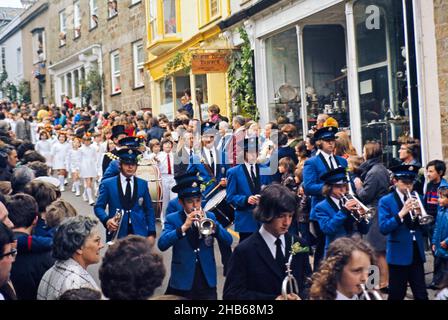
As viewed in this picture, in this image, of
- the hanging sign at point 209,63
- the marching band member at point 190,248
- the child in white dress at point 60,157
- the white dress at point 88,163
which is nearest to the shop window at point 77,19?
the child in white dress at point 60,157

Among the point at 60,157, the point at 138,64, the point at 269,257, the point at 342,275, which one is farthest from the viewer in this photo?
the point at 138,64

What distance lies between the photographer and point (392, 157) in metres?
12.6

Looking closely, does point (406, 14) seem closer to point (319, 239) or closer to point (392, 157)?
point (392, 157)

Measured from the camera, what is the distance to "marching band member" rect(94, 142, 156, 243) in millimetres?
8172

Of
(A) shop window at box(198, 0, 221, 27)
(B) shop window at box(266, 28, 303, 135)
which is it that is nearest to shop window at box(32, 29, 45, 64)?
(A) shop window at box(198, 0, 221, 27)

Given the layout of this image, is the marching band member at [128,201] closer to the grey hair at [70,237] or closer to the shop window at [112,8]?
the grey hair at [70,237]

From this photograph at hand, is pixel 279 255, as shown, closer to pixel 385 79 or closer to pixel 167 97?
pixel 385 79

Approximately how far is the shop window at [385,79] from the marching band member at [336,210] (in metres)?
4.90

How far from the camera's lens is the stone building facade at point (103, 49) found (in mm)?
28516

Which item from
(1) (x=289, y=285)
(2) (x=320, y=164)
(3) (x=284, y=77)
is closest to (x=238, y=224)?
(2) (x=320, y=164)

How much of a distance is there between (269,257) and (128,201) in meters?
3.57

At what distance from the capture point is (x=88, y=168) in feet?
58.5

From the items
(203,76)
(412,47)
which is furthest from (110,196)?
(203,76)
